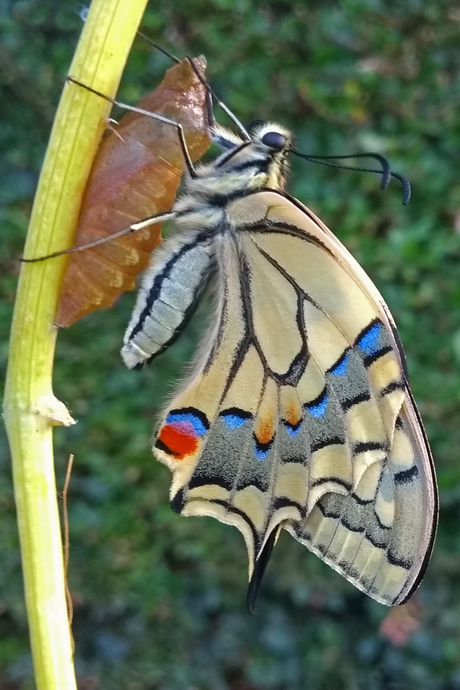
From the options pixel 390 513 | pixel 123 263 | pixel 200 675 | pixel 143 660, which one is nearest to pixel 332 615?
pixel 200 675

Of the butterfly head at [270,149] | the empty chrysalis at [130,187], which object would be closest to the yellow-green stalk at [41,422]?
the empty chrysalis at [130,187]

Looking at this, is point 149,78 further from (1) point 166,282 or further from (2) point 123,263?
(2) point 123,263

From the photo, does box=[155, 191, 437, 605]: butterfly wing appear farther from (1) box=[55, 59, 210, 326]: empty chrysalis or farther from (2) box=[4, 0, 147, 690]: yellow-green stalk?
(2) box=[4, 0, 147, 690]: yellow-green stalk

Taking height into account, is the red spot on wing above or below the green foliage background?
below

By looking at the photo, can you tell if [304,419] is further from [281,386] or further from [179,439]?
[179,439]

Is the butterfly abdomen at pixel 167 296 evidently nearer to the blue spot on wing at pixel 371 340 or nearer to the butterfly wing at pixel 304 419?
the butterfly wing at pixel 304 419

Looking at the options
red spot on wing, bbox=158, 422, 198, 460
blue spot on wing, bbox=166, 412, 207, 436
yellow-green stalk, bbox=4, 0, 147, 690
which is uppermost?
blue spot on wing, bbox=166, 412, 207, 436

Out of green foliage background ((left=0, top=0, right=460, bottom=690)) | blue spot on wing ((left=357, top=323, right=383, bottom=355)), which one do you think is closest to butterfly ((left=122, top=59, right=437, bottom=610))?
blue spot on wing ((left=357, top=323, right=383, bottom=355))
